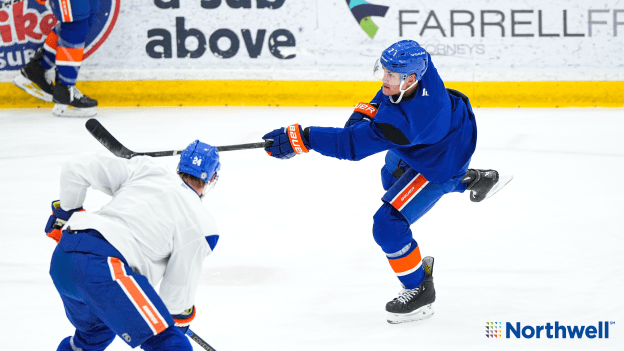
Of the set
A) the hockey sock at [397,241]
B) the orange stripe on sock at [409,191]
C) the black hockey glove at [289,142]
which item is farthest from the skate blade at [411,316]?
the black hockey glove at [289,142]

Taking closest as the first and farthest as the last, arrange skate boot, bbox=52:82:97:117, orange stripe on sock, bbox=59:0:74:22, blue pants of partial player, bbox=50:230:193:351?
blue pants of partial player, bbox=50:230:193:351
orange stripe on sock, bbox=59:0:74:22
skate boot, bbox=52:82:97:117

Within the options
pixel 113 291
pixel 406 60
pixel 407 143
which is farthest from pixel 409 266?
pixel 113 291

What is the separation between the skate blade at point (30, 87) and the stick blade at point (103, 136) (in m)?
3.34

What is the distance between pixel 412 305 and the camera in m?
2.82

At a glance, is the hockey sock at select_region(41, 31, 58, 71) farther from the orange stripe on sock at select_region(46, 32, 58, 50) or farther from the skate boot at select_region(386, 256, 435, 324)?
the skate boot at select_region(386, 256, 435, 324)

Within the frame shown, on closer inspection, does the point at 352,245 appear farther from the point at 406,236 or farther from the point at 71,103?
the point at 71,103

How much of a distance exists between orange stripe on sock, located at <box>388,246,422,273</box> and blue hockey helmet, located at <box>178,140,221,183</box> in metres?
0.96

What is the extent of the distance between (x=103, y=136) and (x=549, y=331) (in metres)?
1.74

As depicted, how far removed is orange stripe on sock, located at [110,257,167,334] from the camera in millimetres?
1840

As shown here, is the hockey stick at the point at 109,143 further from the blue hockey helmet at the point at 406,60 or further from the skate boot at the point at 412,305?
the skate boot at the point at 412,305

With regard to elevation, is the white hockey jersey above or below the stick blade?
above

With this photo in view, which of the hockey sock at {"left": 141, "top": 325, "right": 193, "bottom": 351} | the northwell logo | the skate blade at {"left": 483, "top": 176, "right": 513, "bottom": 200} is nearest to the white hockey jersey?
the hockey sock at {"left": 141, "top": 325, "right": 193, "bottom": 351}

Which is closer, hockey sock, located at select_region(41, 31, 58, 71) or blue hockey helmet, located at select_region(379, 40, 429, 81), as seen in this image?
blue hockey helmet, located at select_region(379, 40, 429, 81)

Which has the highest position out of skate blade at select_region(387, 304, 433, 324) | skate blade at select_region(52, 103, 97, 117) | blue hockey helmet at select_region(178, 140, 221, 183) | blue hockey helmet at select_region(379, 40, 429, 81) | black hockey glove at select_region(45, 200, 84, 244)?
blue hockey helmet at select_region(379, 40, 429, 81)
